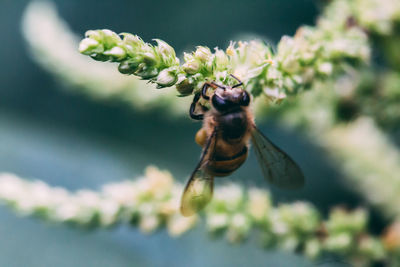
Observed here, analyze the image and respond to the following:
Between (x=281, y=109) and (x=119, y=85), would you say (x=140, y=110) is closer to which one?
(x=119, y=85)

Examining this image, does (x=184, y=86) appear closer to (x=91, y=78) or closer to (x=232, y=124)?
(x=232, y=124)

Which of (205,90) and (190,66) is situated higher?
(205,90)

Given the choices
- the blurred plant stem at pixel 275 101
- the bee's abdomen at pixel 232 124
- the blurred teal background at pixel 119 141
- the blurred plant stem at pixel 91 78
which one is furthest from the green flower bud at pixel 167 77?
the blurred teal background at pixel 119 141

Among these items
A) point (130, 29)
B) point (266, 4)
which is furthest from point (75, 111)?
point (266, 4)

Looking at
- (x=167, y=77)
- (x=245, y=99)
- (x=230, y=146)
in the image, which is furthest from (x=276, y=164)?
(x=167, y=77)

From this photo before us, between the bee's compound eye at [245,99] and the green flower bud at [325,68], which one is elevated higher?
the bee's compound eye at [245,99]

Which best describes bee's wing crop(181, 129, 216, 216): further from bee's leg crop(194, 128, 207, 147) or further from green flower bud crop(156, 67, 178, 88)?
green flower bud crop(156, 67, 178, 88)

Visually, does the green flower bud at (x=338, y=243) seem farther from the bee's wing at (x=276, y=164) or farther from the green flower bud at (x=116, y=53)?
the green flower bud at (x=116, y=53)
